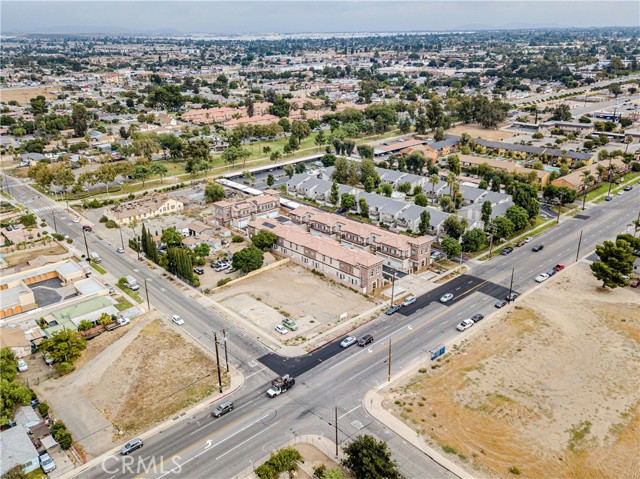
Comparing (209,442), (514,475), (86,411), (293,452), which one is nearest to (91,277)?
(86,411)

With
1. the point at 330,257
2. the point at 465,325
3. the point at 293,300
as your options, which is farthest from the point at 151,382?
the point at 465,325

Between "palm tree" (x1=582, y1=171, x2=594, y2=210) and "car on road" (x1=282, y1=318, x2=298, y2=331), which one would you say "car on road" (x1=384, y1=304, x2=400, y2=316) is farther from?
"palm tree" (x1=582, y1=171, x2=594, y2=210)

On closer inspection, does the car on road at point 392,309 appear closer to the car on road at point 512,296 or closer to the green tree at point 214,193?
the car on road at point 512,296

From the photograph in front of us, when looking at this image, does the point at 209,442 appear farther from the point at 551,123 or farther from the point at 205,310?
the point at 551,123

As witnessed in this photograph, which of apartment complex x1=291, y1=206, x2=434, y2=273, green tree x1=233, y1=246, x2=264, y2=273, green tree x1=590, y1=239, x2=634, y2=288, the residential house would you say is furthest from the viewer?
the residential house

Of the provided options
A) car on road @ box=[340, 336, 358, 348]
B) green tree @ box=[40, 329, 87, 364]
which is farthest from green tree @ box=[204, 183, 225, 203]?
car on road @ box=[340, 336, 358, 348]

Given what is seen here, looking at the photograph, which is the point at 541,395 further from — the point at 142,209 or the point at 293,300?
the point at 142,209
